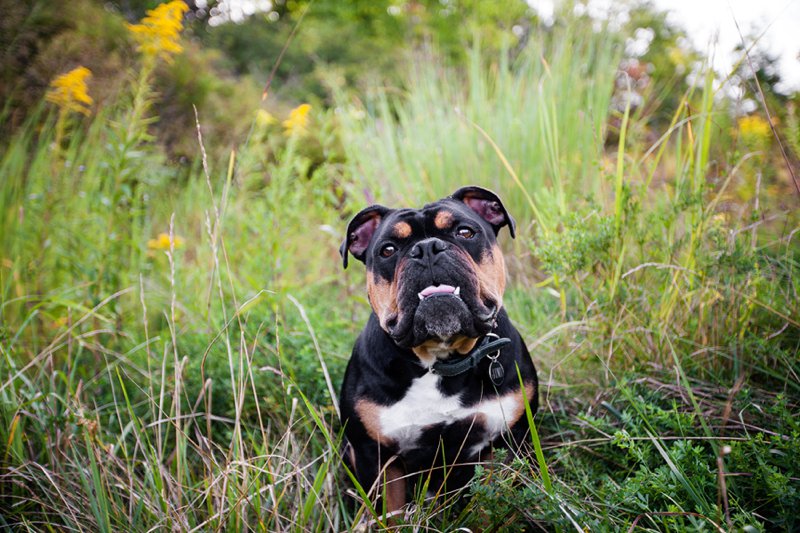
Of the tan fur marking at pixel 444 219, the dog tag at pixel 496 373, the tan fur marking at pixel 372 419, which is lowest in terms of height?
the tan fur marking at pixel 372 419

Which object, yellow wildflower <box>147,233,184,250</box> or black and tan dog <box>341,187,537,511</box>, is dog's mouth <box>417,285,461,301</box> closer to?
black and tan dog <box>341,187,537,511</box>

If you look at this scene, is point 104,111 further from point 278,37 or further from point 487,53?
point 278,37

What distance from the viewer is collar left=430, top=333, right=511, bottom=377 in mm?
2375

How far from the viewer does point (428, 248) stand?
91.7 inches

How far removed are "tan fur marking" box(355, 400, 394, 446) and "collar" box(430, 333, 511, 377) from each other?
0.30 meters

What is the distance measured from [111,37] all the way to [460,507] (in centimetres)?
915

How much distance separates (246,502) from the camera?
216cm

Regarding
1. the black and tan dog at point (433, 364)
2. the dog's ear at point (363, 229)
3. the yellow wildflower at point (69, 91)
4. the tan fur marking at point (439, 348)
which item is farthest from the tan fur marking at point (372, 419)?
the yellow wildflower at point (69, 91)

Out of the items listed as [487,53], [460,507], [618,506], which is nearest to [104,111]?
[460,507]

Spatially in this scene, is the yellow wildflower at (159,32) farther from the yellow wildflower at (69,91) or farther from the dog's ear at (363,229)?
the dog's ear at (363,229)

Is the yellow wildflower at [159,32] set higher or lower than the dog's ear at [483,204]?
higher

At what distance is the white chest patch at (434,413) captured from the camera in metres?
2.40

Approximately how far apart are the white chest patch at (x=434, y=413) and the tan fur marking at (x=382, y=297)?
1.22 feet

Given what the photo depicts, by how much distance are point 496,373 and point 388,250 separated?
2.47 feet
